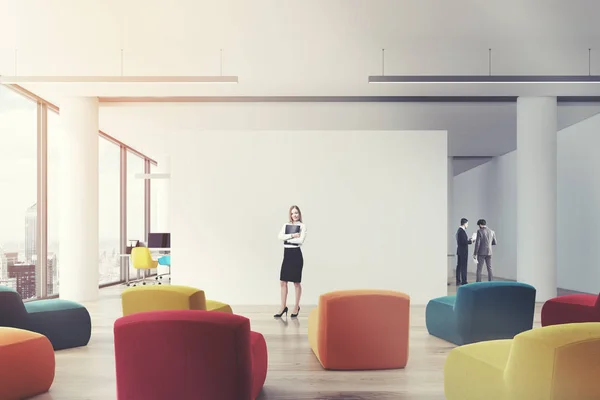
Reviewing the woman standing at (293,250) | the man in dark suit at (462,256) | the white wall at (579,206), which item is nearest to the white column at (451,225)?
the man in dark suit at (462,256)

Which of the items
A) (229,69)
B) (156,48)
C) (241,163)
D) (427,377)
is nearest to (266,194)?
(241,163)

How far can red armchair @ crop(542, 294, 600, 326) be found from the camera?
620 cm

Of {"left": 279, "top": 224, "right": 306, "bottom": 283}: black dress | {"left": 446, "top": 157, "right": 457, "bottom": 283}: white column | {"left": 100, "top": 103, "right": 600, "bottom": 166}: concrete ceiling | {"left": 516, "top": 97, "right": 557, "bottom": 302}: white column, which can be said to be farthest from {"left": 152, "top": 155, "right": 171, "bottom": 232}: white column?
{"left": 516, "top": 97, "right": 557, "bottom": 302}: white column

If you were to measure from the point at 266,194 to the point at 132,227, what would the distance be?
7.08 meters

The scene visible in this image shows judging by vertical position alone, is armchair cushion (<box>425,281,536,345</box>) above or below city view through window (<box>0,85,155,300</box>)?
below

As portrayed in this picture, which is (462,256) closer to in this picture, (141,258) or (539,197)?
(539,197)

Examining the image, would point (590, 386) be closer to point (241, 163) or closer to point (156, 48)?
point (156, 48)

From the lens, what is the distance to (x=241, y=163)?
35.1 ft

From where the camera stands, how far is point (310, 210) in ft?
35.2

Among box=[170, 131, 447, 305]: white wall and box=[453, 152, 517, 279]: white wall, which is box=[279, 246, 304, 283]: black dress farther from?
box=[453, 152, 517, 279]: white wall

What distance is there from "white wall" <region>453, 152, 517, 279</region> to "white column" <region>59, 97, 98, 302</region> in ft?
37.0

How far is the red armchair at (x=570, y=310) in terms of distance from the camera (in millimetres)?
6203

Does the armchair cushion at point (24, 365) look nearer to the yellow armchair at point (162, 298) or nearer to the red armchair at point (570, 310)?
the yellow armchair at point (162, 298)

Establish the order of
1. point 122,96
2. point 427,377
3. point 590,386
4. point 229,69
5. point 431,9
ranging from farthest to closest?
point 122,96 → point 229,69 → point 431,9 → point 427,377 → point 590,386
